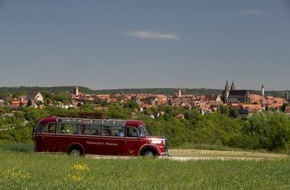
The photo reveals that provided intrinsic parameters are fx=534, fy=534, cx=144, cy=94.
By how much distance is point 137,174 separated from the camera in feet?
53.8

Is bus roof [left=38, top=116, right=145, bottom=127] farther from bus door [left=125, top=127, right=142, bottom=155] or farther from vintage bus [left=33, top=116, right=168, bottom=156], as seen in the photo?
bus door [left=125, top=127, right=142, bottom=155]

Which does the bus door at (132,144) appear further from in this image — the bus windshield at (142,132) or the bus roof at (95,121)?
the bus roof at (95,121)

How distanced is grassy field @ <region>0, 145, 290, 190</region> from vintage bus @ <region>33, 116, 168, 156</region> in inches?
153

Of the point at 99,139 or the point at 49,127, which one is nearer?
the point at 99,139

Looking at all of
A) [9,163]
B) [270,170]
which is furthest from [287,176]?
[9,163]

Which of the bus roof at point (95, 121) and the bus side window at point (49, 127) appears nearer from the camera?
the bus roof at point (95, 121)

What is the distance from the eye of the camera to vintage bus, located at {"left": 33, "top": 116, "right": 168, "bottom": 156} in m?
25.1

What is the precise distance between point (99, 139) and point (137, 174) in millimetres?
8870

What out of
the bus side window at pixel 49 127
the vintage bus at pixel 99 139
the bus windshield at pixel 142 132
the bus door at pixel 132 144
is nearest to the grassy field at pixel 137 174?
the vintage bus at pixel 99 139

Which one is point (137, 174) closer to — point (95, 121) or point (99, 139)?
point (99, 139)

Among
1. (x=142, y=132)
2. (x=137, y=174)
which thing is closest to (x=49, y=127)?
(x=142, y=132)

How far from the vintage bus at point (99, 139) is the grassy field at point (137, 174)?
12.7ft

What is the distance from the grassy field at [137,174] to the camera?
41.2ft

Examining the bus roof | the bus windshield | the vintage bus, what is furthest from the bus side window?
the bus windshield
